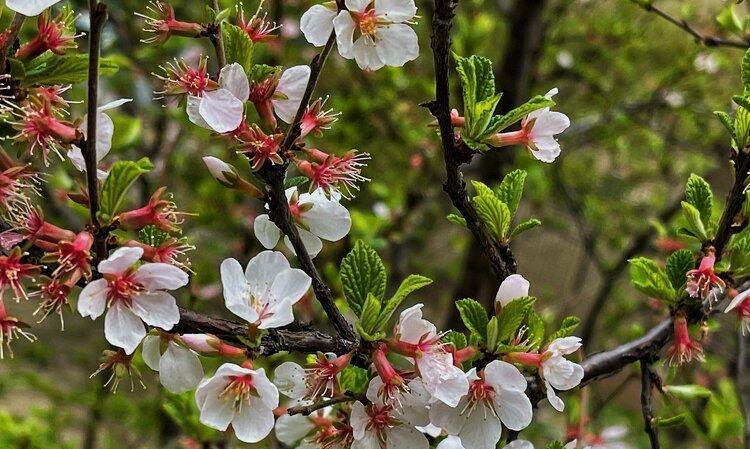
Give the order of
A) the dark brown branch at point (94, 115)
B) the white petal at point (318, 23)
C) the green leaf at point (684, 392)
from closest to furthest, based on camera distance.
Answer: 1. the dark brown branch at point (94, 115)
2. the white petal at point (318, 23)
3. the green leaf at point (684, 392)

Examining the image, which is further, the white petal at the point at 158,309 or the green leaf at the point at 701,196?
the green leaf at the point at 701,196

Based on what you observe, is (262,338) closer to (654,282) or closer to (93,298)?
(93,298)

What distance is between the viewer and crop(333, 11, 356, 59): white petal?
569mm

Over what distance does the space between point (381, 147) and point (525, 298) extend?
183cm

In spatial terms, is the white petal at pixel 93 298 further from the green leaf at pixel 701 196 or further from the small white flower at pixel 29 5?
the green leaf at pixel 701 196

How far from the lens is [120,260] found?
0.50 metres

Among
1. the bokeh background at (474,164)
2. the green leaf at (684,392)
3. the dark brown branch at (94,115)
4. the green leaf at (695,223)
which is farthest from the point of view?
the bokeh background at (474,164)

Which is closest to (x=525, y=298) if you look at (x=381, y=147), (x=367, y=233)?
(x=367, y=233)

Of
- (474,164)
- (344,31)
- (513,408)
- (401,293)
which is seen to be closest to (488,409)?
(513,408)

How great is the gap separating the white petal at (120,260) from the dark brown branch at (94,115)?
2cm

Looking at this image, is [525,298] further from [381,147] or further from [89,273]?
[381,147]

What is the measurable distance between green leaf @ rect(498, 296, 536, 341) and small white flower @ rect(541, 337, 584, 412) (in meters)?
0.03

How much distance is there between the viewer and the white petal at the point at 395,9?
60cm

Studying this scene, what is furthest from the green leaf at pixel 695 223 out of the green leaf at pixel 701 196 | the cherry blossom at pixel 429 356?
the cherry blossom at pixel 429 356
